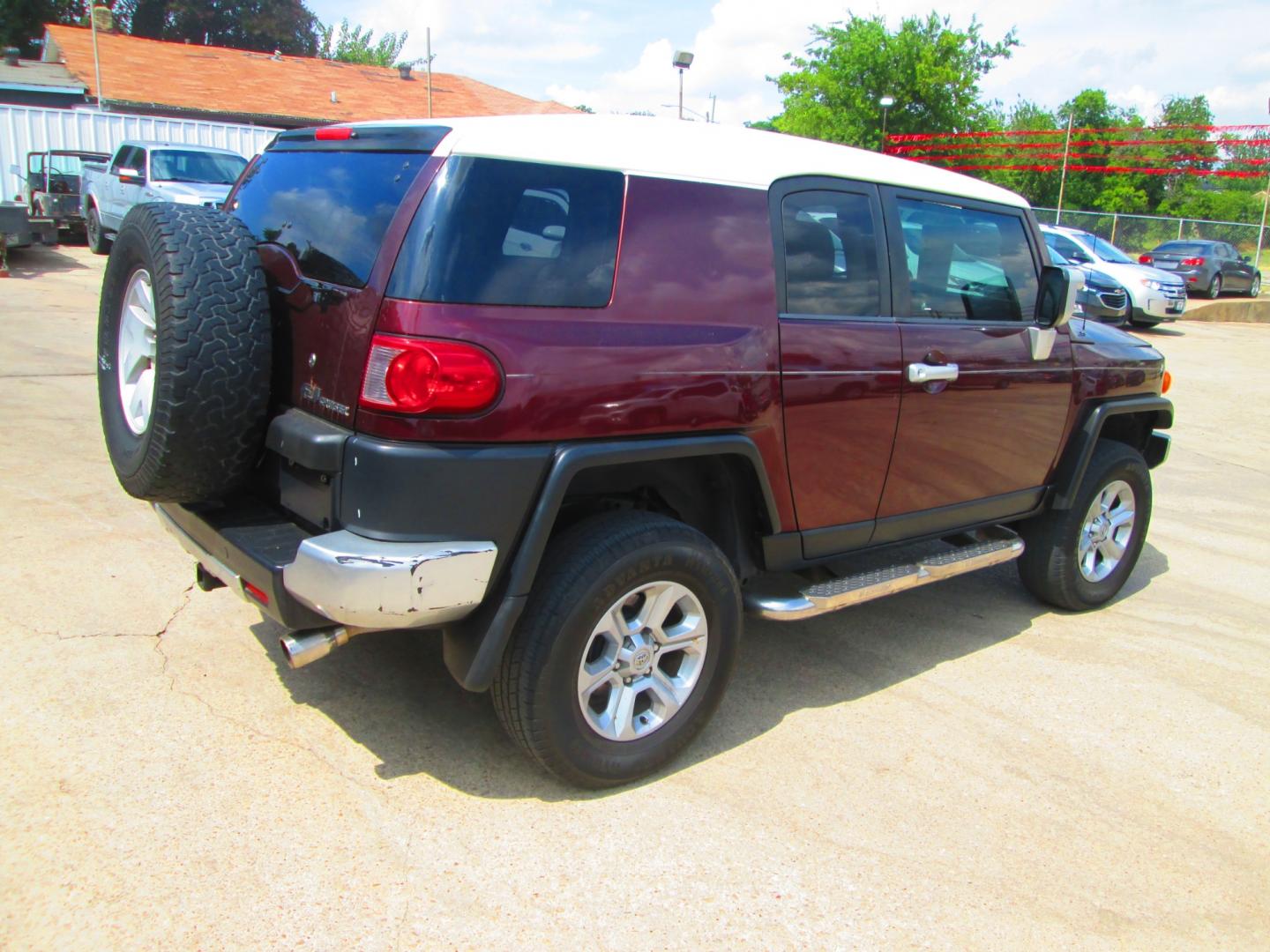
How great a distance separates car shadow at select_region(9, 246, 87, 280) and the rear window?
13959 mm

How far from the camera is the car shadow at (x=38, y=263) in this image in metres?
14.7

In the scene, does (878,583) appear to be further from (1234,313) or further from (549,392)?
(1234,313)

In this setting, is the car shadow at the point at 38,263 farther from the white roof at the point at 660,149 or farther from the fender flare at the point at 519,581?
the fender flare at the point at 519,581

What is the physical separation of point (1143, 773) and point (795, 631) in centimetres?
150

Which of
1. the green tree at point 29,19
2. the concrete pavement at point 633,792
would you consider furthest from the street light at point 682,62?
the green tree at point 29,19

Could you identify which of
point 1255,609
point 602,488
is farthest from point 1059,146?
point 602,488

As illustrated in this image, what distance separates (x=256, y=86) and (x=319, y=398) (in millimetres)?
32548

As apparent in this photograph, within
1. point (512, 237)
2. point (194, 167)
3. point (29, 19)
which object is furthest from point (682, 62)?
point (29, 19)

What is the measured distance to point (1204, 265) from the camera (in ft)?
83.5

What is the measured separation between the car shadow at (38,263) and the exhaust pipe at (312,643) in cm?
1384

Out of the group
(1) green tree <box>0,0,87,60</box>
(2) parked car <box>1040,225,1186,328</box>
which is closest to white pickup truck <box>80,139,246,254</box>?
(2) parked car <box>1040,225,1186,328</box>

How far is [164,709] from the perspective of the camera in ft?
11.0

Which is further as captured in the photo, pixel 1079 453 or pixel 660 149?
pixel 1079 453

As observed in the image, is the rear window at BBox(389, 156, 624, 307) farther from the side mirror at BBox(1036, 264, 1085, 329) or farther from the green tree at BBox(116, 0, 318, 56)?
the green tree at BBox(116, 0, 318, 56)
